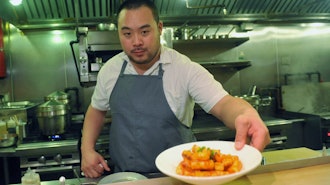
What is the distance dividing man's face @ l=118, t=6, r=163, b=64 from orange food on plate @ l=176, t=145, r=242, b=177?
0.78 meters

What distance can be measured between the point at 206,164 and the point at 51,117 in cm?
223

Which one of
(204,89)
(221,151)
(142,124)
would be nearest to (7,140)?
(142,124)

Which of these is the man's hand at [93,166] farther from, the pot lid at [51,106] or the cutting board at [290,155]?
the pot lid at [51,106]

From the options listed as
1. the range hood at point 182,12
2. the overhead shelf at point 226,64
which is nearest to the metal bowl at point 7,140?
the range hood at point 182,12

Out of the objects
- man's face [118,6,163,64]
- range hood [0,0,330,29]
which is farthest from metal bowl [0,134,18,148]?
man's face [118,6,163,64]

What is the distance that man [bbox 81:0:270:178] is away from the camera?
1523 mm

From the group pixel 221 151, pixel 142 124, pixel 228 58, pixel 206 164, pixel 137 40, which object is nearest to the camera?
pixel 206 164

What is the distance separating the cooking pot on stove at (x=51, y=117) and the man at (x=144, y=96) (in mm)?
1060

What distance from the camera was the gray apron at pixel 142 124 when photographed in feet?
5.36

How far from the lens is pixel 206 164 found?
833mm

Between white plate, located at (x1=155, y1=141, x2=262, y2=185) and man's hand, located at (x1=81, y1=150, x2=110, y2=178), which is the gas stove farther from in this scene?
white plate, located at (x1=155, y1=141, x2=262, y2=185)

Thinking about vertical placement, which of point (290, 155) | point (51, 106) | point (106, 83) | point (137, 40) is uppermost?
point (137, 40)

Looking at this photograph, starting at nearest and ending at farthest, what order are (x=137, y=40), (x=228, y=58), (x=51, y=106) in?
(x=137, y=40) < (x=51, y=106) < (x=228, y=58)

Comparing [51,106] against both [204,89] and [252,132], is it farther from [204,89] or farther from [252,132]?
[252,132]
